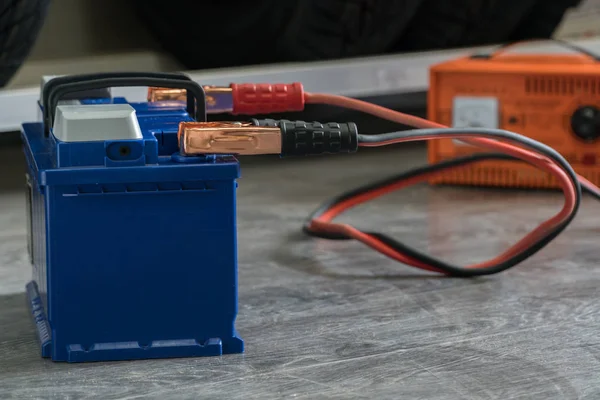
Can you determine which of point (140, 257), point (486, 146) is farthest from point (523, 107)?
point (140, 257)

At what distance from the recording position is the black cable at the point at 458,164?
828mm

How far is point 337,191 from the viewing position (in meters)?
1.42

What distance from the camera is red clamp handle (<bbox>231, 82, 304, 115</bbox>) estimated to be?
94 centimetres

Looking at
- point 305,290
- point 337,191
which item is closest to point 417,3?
point 337,191

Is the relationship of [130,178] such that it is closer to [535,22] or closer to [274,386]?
[274,386]

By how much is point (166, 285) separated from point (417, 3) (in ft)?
3.42

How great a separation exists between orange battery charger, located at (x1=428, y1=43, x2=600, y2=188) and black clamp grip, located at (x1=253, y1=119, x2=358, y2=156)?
62 cm

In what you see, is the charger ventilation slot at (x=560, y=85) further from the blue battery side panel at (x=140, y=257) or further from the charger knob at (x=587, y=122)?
the blue battery side panel at (x=140, y=257)

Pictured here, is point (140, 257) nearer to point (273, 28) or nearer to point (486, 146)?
point (486, 146)

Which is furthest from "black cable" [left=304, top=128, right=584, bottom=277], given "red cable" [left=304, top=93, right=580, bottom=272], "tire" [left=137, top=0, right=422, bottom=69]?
"tire" [left=137, top=0, right=422, bottom=69]

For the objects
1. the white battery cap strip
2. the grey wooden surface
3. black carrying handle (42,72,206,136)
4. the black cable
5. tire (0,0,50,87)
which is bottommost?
the grey wooden surface

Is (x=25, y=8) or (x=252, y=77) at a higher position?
(x=25, y=8)

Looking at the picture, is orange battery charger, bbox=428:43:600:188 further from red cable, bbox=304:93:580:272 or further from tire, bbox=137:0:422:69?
red cable, bbox=304:93:580:272

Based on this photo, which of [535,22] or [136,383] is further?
[535,22]
